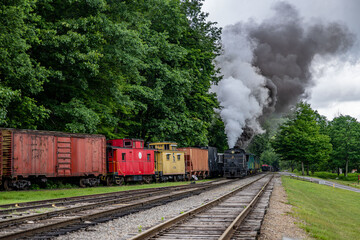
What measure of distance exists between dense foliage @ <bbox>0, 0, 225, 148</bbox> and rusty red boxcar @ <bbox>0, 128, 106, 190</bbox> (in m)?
1.18

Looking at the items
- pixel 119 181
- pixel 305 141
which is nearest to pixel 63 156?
pixel 119 181

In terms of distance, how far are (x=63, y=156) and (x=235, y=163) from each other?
2284 centimetres

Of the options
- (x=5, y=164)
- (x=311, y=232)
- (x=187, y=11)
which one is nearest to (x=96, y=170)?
(x=5, y=164)

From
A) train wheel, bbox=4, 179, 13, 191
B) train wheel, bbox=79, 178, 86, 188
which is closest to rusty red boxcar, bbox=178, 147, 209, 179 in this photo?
train wheel, bbox=79, 178, 86, 188

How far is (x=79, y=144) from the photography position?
25.4m

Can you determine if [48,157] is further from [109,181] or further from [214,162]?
[214,162]

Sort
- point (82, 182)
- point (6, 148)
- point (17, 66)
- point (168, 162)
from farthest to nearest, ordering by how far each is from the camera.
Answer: point (168, 162), point (82, 182), point (6, 148), point (17, 66)

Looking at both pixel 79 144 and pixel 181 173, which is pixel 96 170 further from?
pixel 181 173

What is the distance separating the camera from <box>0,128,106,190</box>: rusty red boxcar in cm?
2089

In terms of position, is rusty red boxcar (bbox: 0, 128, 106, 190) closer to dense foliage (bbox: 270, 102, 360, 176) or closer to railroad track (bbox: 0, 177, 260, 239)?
railroad track (bbox: 0, 177, 260, 239)

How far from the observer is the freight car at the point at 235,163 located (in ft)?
137

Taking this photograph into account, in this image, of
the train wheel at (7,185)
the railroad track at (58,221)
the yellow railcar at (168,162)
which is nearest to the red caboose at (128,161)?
the yellow railcar at (168,162)

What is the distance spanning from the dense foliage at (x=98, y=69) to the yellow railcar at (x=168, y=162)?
172cm

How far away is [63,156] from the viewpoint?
78.8 feet
